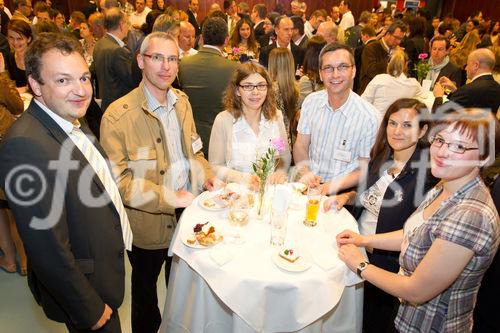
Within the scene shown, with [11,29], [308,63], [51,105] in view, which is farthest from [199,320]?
[11,29]

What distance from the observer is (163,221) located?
2166 mm

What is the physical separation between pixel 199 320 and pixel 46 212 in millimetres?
1022

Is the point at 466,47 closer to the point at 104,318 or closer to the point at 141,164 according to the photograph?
the point at 141,164

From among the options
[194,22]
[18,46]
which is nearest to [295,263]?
[18,46]

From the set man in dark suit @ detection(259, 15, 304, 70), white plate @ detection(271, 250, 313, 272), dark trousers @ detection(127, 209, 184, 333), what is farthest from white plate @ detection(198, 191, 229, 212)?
man in dark suit @ detection(259, 15, 304, 70)

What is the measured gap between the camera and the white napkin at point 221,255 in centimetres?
168

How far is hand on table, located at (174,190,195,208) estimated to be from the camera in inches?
83.3

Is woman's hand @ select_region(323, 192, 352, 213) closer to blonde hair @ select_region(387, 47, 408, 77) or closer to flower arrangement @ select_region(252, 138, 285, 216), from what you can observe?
flower arrangement @ select_region(252, 138, 285, 216)

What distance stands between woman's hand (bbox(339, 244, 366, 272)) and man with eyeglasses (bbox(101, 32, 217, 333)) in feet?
3.13

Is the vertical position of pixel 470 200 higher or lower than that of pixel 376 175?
higher

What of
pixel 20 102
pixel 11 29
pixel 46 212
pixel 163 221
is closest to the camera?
pixel 46 212

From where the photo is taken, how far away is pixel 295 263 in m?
1.67

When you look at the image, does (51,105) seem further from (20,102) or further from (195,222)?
(20,102)

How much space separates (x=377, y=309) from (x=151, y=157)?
1696 millimetres
